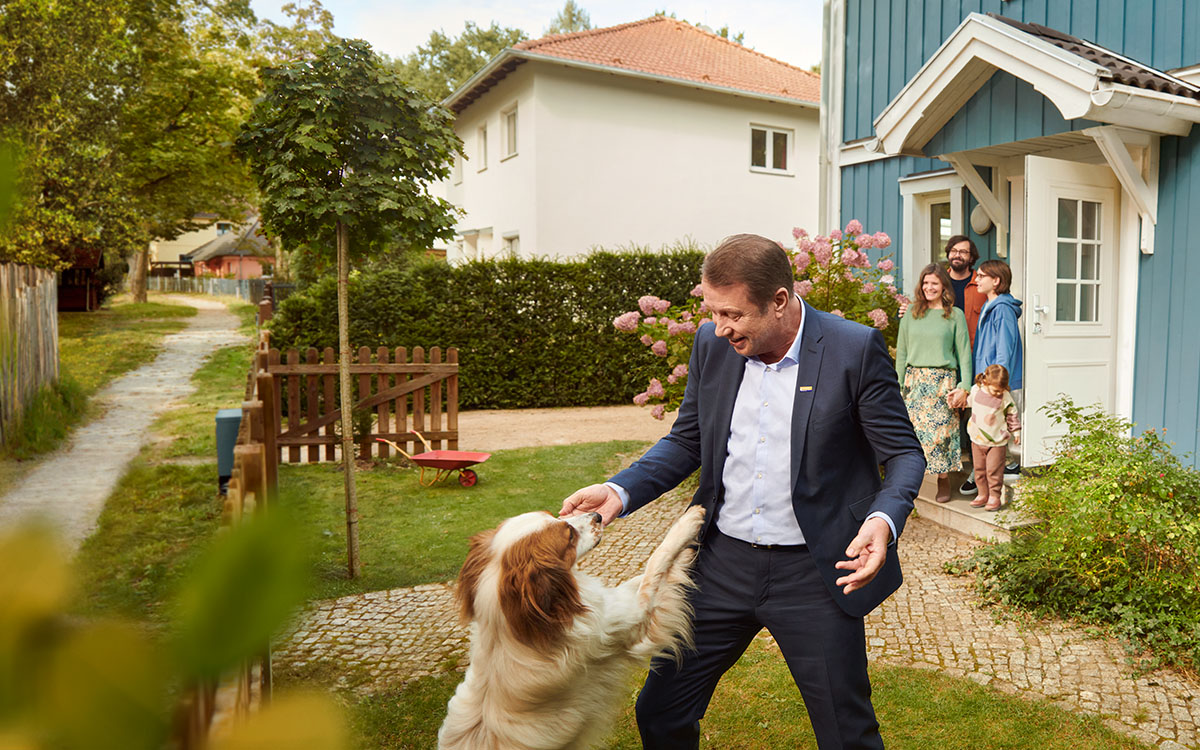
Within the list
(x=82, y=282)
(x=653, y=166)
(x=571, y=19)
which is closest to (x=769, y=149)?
(x=653, y=166)

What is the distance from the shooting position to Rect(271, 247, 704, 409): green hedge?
14.1 m

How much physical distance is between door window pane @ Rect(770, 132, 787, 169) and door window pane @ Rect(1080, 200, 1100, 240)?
1423 centimetres

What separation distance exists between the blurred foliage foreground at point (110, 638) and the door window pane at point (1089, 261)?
27.2 feet

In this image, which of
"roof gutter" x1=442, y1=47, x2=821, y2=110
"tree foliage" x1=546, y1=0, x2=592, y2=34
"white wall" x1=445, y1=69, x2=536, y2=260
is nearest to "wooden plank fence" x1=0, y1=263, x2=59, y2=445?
"white wall" x1=445, y1=69, x2=536, y2=260

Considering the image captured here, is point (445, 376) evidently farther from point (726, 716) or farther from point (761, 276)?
point (761, 276)

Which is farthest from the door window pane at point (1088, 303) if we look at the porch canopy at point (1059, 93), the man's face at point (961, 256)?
the man's face at point (961, 256)

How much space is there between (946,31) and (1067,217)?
112 inches

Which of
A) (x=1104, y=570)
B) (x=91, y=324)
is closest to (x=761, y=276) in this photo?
(x=91, y=324)

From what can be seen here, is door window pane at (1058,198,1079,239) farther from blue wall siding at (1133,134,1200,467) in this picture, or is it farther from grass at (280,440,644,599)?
grass at (280,440,644,599)

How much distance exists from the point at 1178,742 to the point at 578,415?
10.9 metres

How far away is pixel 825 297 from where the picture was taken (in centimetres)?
824

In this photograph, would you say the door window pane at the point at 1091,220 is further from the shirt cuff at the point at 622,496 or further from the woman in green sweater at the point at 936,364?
the shirt cuff at the point at 622,496

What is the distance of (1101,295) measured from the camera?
744cm

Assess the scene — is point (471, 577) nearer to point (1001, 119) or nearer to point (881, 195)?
point (1001, 119)
